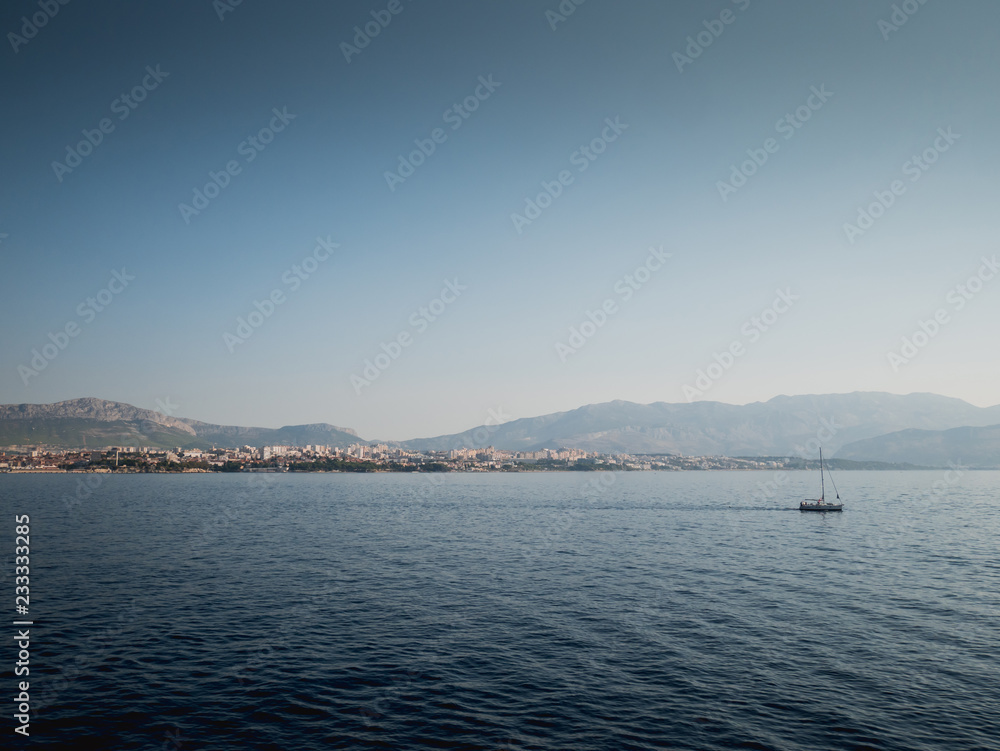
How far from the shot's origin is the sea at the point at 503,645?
26.5 meters

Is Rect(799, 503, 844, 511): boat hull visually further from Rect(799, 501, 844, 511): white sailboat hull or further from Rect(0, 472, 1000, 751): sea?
Rect(0, 472, 1000, 751): sea

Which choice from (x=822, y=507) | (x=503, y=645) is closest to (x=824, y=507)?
(x=822, y=507)

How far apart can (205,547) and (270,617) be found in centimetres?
4051

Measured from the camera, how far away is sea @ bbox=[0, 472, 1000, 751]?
2650cm

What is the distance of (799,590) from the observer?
5528cm

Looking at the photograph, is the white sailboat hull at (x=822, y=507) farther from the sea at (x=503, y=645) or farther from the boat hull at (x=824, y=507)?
the sea at (x=503, y=645)

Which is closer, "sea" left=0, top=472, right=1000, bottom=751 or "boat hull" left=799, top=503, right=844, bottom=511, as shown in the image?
"sea" left=0, top=472, right=1000, bottom=751

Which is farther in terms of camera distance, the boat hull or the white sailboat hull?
the white sailboat hull

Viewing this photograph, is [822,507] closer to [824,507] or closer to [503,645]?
[824,507]

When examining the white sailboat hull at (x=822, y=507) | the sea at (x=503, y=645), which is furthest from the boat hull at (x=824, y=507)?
the sea at (x=503, y=645)

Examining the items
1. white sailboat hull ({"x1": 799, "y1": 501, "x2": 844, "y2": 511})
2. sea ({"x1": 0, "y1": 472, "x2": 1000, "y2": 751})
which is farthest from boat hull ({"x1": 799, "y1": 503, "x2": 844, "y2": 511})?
sea ({"x1": 0, "y1": 472, "x2": 1000, "y2": 751})

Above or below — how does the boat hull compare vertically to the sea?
below

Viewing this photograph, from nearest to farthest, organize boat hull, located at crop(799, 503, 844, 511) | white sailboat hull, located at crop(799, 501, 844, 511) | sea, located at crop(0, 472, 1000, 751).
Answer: sea, located at crop(0, 472, 1000, 751)
boat hull, located at crop(799, 503, 844, 511)
white sailboat hull, located at crop(799, 501, 844, 511)

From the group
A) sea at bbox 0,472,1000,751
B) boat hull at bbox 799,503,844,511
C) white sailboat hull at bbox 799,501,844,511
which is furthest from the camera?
white sailboat hull at bbox 799,501,844,511
